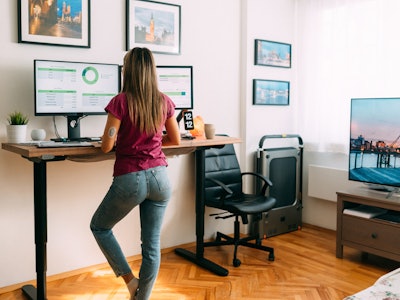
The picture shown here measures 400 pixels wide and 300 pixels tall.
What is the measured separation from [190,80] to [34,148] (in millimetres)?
1342

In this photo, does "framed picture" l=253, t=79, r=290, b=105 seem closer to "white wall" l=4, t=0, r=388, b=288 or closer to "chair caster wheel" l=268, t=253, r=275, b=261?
"white wall" l=4, t=0, r=388, b=288

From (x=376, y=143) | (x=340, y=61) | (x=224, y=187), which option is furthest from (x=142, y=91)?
(x=340, y=61)

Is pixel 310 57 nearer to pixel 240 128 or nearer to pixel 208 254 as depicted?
pixel 240 128

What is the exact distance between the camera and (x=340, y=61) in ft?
13.0

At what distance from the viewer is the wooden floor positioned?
279 centimetres

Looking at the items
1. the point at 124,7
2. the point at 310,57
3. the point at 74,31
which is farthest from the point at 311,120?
the point at 74,31

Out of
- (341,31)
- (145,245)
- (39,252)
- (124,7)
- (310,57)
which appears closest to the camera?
(145,245)

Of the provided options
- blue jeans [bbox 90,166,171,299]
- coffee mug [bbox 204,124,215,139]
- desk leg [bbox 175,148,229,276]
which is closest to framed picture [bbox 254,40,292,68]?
coffee mug [bbox 204,124,215,139]

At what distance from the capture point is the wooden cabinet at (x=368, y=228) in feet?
10.2

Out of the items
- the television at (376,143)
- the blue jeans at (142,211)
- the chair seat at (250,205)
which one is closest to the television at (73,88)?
the blue jeans at (142,211)

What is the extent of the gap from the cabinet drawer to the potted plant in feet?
7.97

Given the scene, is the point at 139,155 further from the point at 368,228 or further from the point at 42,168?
the point at 368,228

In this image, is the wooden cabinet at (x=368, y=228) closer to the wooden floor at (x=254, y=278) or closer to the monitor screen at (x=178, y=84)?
the wooden floor at (x=254, y=278)

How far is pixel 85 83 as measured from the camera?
9.34 feet
